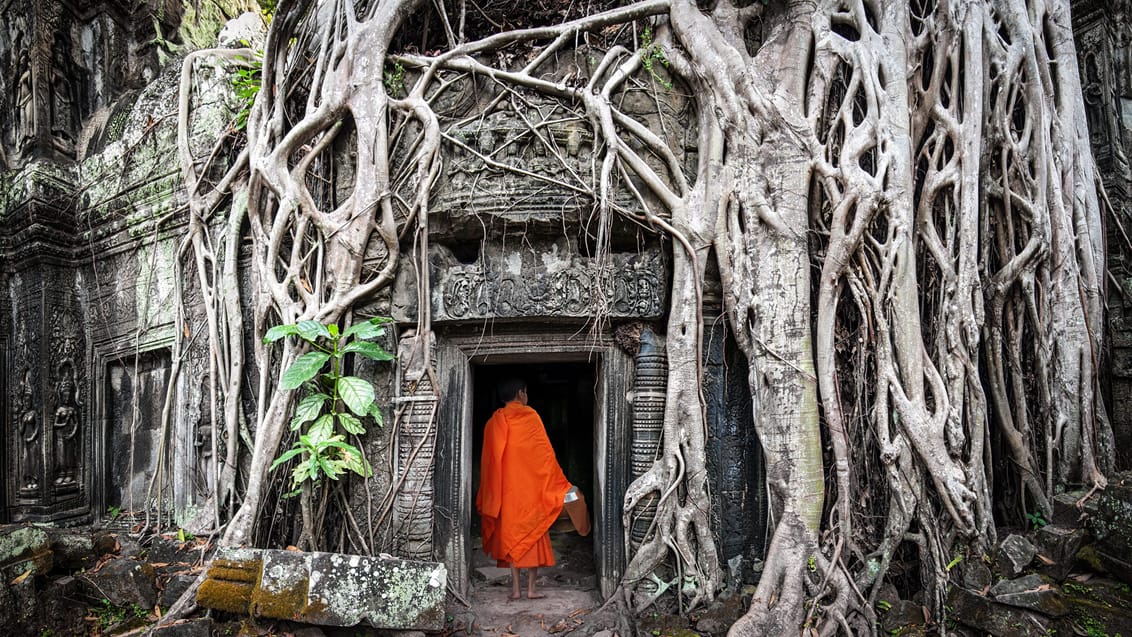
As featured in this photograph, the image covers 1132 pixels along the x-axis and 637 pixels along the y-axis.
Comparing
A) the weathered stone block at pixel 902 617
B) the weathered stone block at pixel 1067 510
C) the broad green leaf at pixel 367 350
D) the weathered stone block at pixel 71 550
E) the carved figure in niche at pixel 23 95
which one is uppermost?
the carved figure in niche at pixel 23 95

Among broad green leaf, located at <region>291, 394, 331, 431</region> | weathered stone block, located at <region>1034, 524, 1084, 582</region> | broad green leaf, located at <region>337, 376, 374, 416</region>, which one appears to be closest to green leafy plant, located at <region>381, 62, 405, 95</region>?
broad green leaf, located at <region>337, 376, 374, 416</region>

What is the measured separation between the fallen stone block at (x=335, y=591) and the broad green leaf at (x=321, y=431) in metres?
0.58

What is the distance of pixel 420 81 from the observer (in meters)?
3.49

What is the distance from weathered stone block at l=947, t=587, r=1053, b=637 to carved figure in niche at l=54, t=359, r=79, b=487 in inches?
246

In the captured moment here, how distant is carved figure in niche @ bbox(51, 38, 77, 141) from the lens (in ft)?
17.2

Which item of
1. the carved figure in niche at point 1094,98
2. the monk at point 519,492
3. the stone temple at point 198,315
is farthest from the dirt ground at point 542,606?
the carved figure in niche at point 1094,98

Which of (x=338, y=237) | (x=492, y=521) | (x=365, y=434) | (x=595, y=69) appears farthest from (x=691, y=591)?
(x=595, y=69)

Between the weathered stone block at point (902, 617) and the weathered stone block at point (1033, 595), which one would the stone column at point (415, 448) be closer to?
the weathered stone block at point (902, 617)

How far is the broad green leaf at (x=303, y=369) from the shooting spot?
3.11 meters

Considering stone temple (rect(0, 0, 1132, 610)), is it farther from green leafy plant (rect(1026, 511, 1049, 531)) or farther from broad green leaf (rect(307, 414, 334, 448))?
green leafy plant (rect(1026, 511, 1049, 531))

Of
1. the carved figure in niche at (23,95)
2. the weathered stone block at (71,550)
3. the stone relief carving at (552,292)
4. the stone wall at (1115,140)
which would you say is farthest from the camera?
the carved figure in niche at (23,95)

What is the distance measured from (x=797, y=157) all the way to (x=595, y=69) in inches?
51.4

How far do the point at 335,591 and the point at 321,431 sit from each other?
2.79ft

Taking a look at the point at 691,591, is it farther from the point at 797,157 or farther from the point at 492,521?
the point at 797,157
